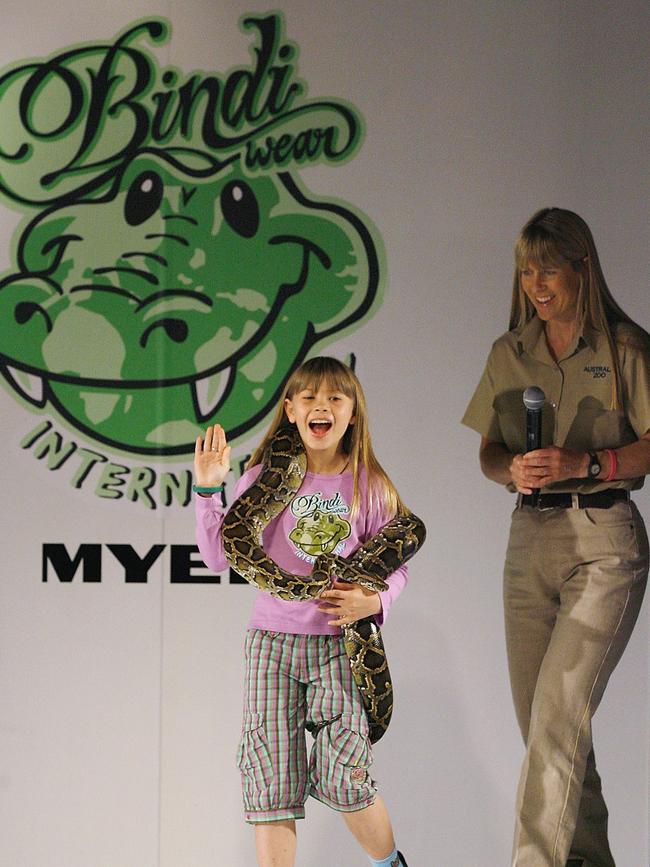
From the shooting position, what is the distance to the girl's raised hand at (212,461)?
297 cm

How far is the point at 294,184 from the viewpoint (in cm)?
355

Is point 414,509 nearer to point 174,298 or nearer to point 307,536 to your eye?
point 307,536

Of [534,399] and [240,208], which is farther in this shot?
[240,208]

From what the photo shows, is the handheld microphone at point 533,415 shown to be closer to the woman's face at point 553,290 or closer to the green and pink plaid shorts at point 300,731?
the woman's face at point 553,290

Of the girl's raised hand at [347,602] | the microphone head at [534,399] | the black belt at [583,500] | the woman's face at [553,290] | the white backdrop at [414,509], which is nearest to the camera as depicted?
the girl's raised hand at [347,602]

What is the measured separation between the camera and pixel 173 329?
3576mm

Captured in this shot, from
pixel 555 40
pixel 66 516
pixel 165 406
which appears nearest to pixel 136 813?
pixel 66 516

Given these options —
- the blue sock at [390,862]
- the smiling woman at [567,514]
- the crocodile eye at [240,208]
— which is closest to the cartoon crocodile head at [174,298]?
the crocodile eye at [240,208]

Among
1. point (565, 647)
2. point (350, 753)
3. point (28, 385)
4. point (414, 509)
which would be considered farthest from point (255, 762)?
point (28, 385)

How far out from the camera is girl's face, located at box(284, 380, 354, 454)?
2.95m

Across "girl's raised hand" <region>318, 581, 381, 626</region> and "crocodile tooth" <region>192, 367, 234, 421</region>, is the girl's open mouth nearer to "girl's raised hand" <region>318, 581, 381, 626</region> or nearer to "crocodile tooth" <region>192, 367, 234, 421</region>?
"girl's raised hand" <region>318, 581, 381, 626</region>

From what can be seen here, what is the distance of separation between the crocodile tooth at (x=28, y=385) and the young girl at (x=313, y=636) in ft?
2.84

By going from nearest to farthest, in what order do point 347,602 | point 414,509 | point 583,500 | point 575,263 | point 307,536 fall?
point 347,602 < point 307,536 < point 583,500 < point 575,263 < point 414,509

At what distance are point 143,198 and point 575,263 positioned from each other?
4.79 ft
